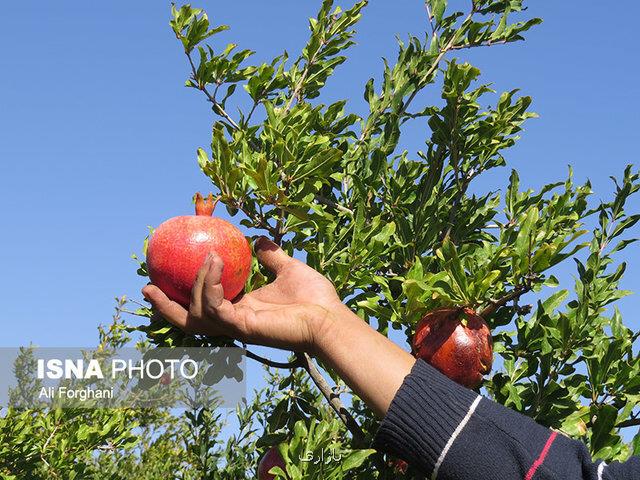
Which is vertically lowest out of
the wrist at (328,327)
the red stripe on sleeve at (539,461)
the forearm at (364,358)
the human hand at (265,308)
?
the red stripe on sleeve at (539,461)

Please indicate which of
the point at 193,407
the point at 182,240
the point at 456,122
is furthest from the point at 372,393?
the point at 193,407

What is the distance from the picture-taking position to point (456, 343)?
2.67 m

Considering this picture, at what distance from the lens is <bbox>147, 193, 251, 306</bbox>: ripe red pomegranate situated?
255cm

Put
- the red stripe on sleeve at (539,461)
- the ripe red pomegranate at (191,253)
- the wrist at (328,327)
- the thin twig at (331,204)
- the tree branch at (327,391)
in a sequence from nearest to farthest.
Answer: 1. the red stripe on sleeve at (539,461)
2. the wrist at (328,327)
3. the ripe red pomegranate at (191,253)
4. the tree branch at (327,391)
5. the thin twig at (331,204)

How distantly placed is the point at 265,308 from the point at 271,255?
11.4 inches

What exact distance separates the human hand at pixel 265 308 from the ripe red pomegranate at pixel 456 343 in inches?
17.1

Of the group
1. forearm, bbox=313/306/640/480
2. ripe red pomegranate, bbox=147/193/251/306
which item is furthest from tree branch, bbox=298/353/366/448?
forearm, bbox=313/306/640/480

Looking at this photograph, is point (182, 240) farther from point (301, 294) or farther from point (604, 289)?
point (604, 289)

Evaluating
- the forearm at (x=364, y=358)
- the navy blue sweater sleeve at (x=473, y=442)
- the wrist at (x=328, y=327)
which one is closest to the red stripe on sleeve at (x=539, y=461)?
the navy blue sweater sleeve at (x=473, y=442)

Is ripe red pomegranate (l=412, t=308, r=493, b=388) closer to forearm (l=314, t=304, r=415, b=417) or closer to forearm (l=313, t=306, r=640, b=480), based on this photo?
forearm (l=314, t=304, r=415, b=417)

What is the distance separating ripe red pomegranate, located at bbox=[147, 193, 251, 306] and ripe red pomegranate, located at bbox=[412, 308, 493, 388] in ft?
2.28

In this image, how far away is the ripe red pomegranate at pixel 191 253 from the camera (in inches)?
101

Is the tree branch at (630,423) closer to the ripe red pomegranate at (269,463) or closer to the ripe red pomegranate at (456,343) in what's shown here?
the ripe red pomegranate at (456,343)

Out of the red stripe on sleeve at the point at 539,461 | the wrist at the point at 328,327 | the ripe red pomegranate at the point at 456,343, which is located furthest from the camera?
the ripe red pomegranate at the point at 456,343
